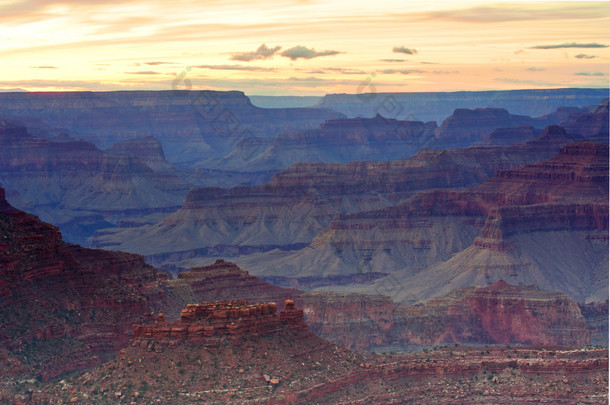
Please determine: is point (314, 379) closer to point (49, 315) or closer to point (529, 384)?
point (529, 384)

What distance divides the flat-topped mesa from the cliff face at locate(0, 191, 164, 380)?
11497mm

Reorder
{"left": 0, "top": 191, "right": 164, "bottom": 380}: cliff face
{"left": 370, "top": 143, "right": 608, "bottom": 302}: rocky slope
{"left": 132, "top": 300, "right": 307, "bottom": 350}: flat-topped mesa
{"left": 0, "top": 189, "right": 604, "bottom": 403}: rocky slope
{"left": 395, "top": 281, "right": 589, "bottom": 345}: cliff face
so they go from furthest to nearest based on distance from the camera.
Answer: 1. {"left": 370, "top": 143, "right": 608, "bottom": 302}: rocky slope
2. {"left": 395, "top": 281, "right": 589, "bottom": 345}: cliff face
3. {"left": 0, "top": 191, "right": 164, "bottom": 380}: cliff face
4. {"left": 0, "top": 189, "right": 604, "bottom": 403}: rocky slope
5. {"left": 132, "top": 300, "right": 307, "bottom": 350}: flat-topped mesa

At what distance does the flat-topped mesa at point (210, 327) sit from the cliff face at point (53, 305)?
1150cm

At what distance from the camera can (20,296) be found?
90875 millimetres

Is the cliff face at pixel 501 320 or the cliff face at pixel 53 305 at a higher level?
the cliff face at pixel 53 305

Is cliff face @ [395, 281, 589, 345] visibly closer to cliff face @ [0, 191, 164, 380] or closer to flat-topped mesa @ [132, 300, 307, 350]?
cliff face @ [0, 191, 164, 380]

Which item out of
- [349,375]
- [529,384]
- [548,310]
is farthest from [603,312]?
[349,375]

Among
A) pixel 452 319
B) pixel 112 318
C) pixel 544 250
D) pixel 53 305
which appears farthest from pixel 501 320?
pixel 53 305

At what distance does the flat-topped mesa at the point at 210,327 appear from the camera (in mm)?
74000

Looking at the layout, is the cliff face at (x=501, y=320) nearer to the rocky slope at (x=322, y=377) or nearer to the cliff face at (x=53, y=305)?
the cliff face at (x=53, y=305)

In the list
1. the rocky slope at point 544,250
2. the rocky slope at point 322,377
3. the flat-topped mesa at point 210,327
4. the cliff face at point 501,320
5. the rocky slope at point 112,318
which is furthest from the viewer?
the rocky slope at point 544,250

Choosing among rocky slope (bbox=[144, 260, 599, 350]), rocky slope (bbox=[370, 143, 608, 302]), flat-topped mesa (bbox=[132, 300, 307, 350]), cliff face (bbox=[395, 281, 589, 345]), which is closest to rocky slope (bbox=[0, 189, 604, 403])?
flat-topped mesa (bbox=[132, 300, 307, 350])

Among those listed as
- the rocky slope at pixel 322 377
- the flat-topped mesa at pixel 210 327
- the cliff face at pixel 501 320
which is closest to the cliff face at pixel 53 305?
the rocky slope at pixel 322 377

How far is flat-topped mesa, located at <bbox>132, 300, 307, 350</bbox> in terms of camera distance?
243 feet
